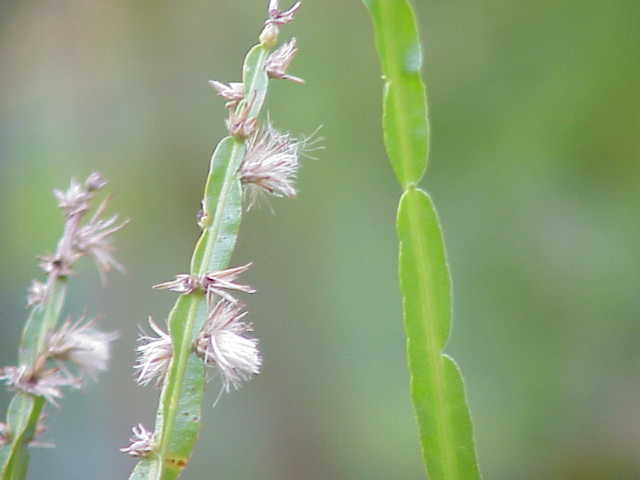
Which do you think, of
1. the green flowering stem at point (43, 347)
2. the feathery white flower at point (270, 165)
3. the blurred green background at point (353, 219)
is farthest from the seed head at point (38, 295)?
the blurred green background at point (353, 219)

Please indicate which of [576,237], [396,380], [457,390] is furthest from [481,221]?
[457,390]

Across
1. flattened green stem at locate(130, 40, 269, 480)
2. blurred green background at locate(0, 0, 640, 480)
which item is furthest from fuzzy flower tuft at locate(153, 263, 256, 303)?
blurred green background at locate(0, 0, 640, 480)

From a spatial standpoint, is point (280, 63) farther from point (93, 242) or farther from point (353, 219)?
point (353, 219)

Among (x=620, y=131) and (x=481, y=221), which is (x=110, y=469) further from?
(x=620, y=131)

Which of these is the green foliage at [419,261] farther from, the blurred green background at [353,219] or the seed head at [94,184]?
the blurred green background at [353,219]

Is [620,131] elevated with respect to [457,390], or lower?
elevated
